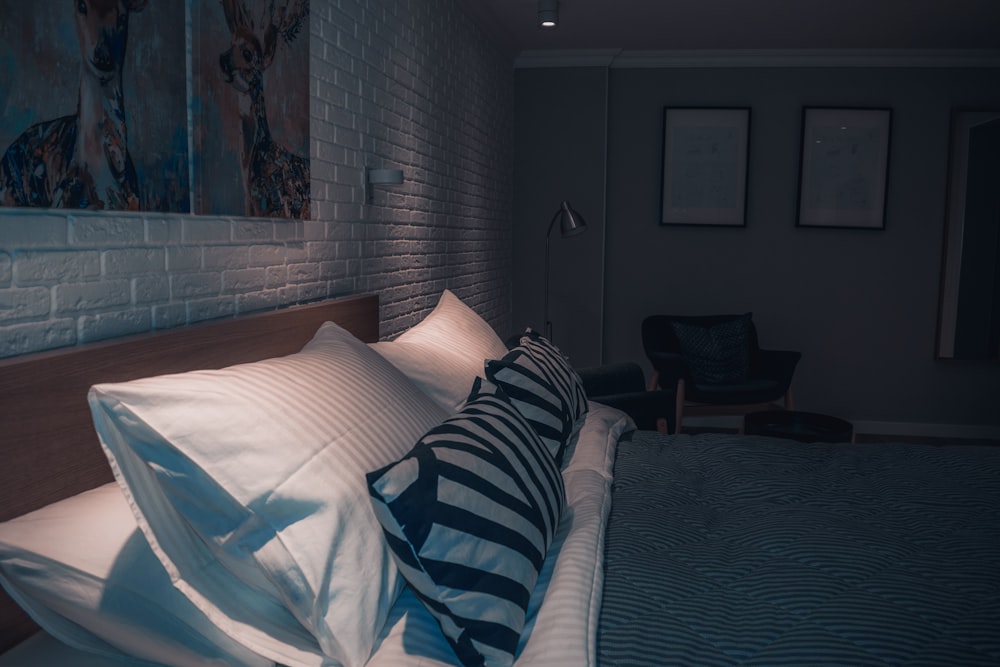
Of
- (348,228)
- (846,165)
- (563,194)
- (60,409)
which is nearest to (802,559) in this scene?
(60,409)

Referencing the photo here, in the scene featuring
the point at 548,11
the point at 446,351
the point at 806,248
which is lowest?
the point at 446,351

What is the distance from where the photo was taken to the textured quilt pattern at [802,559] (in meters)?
1.06

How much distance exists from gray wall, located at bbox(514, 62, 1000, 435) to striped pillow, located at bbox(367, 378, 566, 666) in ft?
13.5

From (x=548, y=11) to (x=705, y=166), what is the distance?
6.14ft

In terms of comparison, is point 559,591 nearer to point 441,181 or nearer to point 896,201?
point 441,181

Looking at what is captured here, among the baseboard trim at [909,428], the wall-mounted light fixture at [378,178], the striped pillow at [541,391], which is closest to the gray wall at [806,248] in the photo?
the baseboard trim at [909,428]

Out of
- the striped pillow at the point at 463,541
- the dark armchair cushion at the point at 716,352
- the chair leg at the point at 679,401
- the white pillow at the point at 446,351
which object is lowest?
the chair leg at the point at 679,401

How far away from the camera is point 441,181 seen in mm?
3508

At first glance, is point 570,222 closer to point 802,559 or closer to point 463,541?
point 802,559

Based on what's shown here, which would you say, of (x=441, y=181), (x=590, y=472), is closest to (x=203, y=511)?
(x=590, y=472)

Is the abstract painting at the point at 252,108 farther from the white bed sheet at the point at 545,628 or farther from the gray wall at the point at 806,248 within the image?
the gray wall at the point at 806,248

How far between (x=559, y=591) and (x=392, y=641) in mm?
264

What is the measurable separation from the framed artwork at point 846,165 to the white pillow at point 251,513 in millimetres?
4700

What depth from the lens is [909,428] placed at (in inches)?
202
